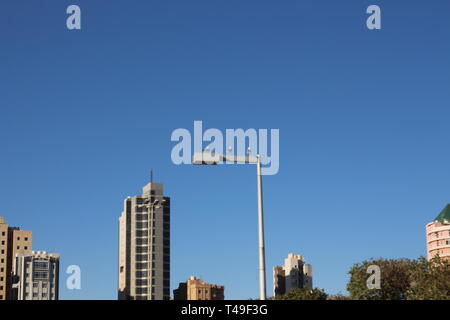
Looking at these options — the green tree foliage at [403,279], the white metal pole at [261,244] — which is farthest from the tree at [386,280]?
the white metal pole at [261,244]

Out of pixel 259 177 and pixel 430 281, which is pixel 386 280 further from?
pixel 259 177

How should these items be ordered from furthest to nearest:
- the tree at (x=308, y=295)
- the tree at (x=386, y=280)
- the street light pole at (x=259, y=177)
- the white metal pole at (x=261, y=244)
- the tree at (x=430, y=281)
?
the tree at (x=386, y=280) → the tree at (x=308, y=295) → the tree at (x=430, y=281) → the street light pole at (x=259, y=177) → the white metal pole at (x=261, y=244)

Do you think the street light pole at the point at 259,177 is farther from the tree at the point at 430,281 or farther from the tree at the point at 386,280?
the tree at the point at 386,280

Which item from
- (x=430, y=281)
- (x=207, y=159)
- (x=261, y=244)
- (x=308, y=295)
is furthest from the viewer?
(x=308, y=295)

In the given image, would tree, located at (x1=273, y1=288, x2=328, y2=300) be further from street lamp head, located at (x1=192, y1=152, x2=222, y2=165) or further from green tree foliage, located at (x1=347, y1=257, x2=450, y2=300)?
street lamp head, located at (x1=192, y1=152, x2=222, y2=165)

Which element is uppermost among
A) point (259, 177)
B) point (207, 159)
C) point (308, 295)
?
point (207, 159)

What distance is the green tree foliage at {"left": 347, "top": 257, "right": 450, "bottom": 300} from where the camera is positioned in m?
83.9

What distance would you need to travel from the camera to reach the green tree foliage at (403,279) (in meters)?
83.9

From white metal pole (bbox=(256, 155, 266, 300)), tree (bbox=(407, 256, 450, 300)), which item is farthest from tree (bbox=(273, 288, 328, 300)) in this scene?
white metal pole (bbox=(256, 155, 266, 300))

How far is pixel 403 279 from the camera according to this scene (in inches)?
4053

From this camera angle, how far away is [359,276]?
3893 inches

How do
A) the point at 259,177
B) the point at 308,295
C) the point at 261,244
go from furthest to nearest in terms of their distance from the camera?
1. the point at 308,295
2. the point at 259,177
3. the point at 261,244

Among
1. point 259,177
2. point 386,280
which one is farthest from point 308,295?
point 259,177
